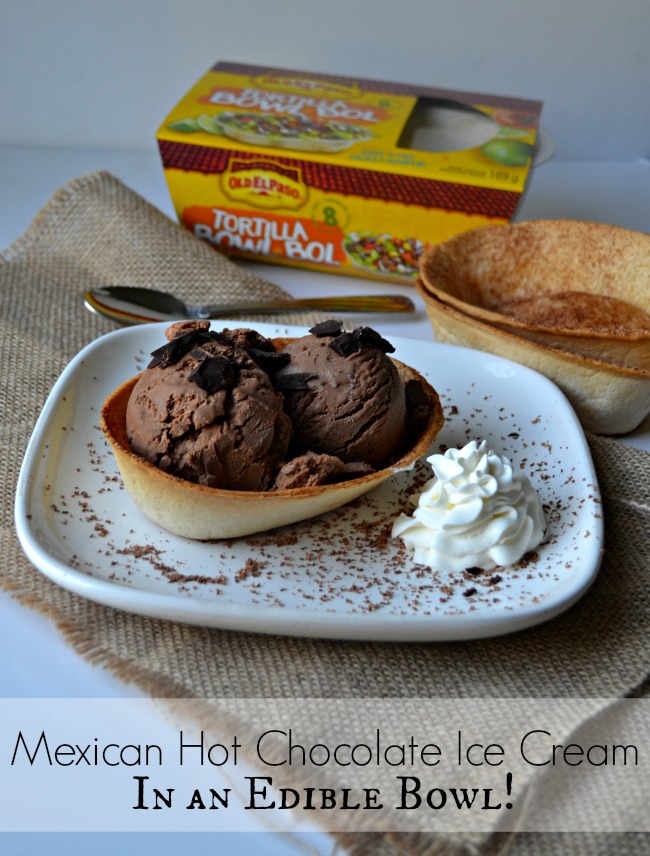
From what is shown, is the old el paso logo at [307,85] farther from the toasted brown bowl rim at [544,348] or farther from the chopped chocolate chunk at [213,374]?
the chopped chocolate chunk at [213,374]

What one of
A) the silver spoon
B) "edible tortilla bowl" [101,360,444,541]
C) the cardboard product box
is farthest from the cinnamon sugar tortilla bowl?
the cardboard product box

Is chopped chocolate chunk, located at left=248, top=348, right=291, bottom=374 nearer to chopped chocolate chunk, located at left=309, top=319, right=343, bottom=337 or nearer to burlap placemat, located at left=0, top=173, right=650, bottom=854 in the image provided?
chopped chocolate chunk, located at left=309, top=319, right=343, bottom=337

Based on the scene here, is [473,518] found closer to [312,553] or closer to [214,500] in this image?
[312,553]

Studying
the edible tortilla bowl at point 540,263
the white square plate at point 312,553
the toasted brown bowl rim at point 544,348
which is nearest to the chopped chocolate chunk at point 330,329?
the white square plate at point 312,553

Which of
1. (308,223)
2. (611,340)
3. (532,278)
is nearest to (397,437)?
(611,340)

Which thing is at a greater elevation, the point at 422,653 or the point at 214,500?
the point at 214,500

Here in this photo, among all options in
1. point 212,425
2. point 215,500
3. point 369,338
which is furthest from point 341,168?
point 215,500

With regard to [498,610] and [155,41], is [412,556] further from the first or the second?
[155,41]
